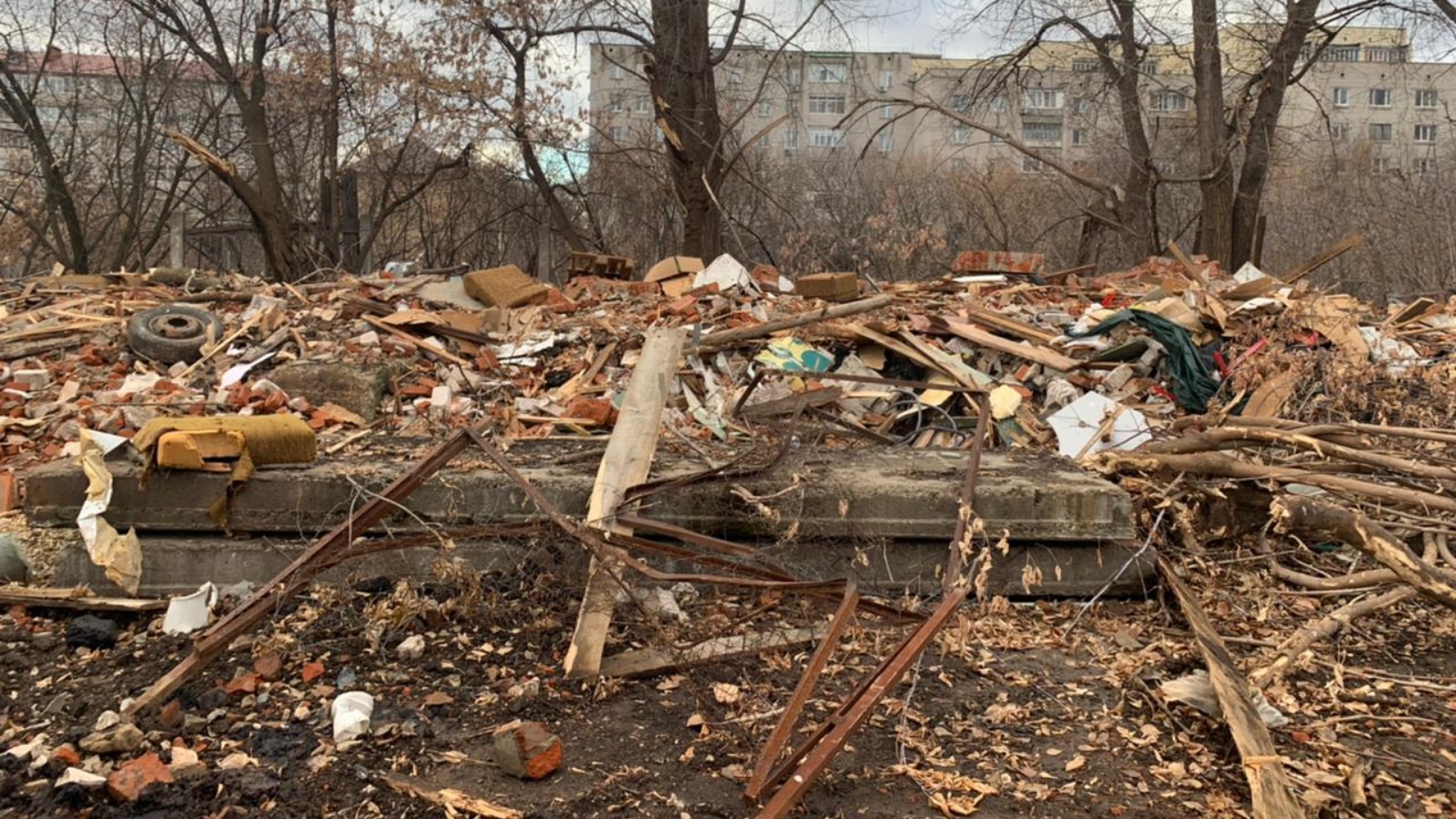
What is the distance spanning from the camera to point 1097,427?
6.11 m

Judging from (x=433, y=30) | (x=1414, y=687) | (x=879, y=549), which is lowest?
(x=1414, y=687)

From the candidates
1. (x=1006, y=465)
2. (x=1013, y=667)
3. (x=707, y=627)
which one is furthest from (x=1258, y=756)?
(x=1006, y=465)

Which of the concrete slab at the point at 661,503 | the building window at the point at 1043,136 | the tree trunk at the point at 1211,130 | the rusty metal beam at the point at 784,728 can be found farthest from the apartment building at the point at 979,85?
the building window at the point at 1043,136

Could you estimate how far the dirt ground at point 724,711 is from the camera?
2869mm

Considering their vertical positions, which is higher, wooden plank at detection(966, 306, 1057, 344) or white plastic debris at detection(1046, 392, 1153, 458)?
wooden plank at detection(966, 306, 1057, 344)

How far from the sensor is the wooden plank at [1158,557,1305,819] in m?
2.63

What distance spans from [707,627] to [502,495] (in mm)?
1186

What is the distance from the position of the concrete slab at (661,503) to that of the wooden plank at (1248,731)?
2.31 ft

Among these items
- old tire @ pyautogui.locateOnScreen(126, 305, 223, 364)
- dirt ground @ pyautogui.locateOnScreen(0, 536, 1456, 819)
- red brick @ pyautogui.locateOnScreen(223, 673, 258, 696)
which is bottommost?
dirt ground @ pyautogui.locateOnScreen(0, 536, 1456, 819)

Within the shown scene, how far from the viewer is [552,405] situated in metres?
6.34

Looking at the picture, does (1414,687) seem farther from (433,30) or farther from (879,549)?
(433,30)

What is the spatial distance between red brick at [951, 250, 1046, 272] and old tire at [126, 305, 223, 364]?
22.4 feet

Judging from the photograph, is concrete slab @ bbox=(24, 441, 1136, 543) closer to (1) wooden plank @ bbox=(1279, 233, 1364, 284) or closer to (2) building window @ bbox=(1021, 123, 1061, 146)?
(1) wooden plank @ bbox=(1279, 233, 1364, 284)

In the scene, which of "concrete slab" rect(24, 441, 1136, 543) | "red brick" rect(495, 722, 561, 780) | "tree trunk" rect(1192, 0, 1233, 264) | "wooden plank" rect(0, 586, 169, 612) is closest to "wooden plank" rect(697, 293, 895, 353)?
"concrete slab" rect(24, 441, 1136, 543)
